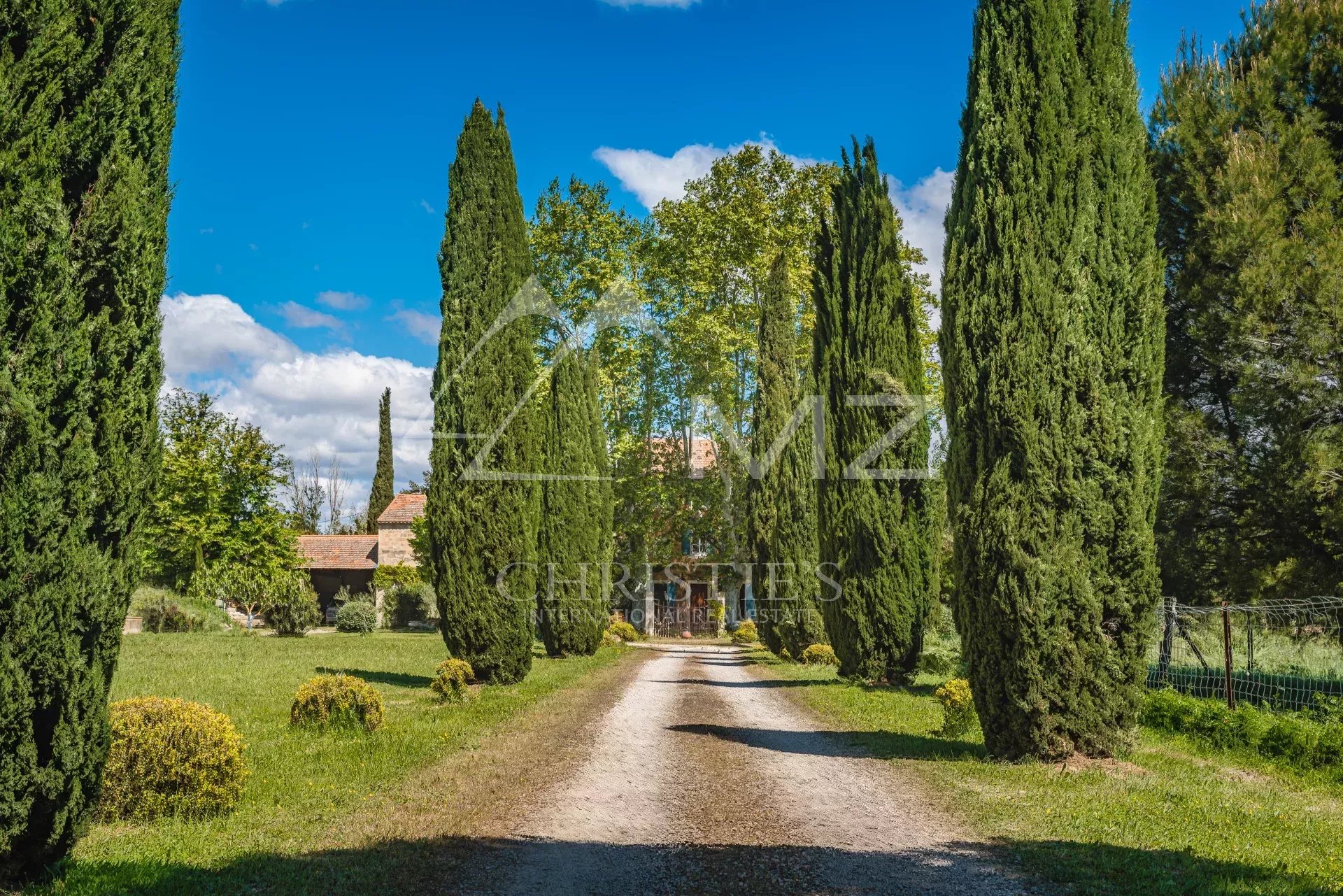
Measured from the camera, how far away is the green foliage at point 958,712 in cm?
919

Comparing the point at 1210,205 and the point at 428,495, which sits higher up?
the point at 1210,205

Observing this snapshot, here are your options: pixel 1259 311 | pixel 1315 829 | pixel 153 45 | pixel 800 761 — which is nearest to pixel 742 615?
pixel 1259 311

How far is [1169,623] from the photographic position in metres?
11.2

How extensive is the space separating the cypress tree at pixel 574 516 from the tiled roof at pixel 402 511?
22428 millimetres

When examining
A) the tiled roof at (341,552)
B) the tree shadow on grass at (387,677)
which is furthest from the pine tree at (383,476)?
the tree shadow on grass at (387,677)

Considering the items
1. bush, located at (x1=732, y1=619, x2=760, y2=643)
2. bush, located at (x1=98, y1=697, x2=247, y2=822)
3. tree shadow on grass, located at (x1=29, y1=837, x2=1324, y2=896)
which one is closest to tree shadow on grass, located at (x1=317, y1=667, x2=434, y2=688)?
bush, located at (x1=98, y1=697, x2=247, y2=822)

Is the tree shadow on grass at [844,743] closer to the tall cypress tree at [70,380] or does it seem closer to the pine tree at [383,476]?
the tall cypress tree at [70,380]

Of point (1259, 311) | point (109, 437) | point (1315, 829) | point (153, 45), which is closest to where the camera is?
point (109, 437)

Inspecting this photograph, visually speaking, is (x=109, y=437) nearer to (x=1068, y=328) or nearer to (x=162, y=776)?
(x=162, y=776)

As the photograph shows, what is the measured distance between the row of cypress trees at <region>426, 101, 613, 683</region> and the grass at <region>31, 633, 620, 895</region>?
112cm

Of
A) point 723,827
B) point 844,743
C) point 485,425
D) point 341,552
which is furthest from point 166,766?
point 341,552

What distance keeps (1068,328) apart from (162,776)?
802 centimetres

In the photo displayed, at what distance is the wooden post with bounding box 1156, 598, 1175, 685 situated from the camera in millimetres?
11016

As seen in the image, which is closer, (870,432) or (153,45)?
(153,45)
